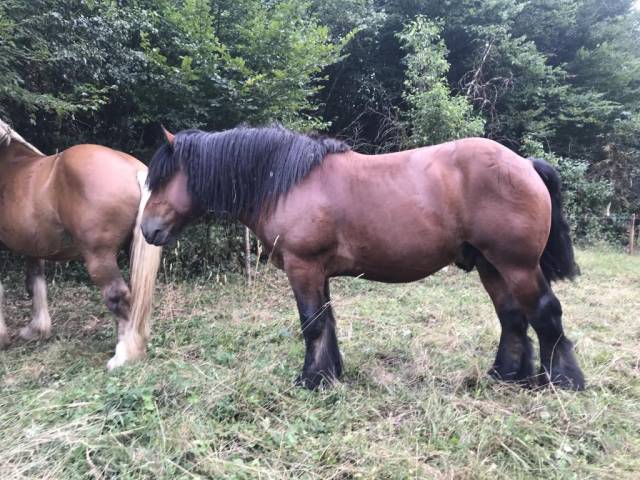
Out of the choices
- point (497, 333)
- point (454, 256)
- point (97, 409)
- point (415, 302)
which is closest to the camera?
point (97, 409)

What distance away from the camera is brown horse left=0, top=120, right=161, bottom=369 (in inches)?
127

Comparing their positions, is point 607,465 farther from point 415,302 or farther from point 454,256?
point 415,302

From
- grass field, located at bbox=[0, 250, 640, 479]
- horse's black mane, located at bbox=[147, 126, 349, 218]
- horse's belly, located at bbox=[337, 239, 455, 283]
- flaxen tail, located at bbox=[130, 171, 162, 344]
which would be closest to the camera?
grass field, located at bbox=[0, 250, 640, 479]

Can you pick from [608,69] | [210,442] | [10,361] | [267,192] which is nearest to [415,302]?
[267,192]

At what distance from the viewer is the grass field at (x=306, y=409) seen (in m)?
1.92

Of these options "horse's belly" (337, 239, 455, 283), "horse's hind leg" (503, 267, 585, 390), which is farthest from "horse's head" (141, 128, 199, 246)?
"horse's hind leg" (503, 267, 585, 390)

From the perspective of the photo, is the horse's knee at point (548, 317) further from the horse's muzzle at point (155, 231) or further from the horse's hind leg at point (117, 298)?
the horse's hind leg at point (117, 298)

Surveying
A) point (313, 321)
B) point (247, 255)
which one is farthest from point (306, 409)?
point (247, 255)

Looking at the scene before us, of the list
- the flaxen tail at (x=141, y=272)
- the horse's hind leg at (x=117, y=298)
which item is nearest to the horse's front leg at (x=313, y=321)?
the flaxen tail at (x=141, y=272)

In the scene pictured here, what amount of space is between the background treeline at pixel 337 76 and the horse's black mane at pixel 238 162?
2.15 meters

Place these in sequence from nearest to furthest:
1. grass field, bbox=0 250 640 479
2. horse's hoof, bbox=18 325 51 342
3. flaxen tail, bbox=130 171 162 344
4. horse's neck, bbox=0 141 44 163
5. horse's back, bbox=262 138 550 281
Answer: grass field, bbox=0 250 640 479 → horse's back, bbox=262 138 550 281 → flaxen tail, bbox=130 171 162 344 → horse's neck, bbox=0 141 44 163 → horse's hoof, bbox=18 325 51 342

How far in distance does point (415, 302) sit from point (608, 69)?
1297 centimetres

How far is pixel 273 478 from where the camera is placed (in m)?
1.82

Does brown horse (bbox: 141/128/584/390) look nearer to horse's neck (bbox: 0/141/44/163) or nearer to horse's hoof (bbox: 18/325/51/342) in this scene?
horse's neck (bbox: 0/141/44/163)
